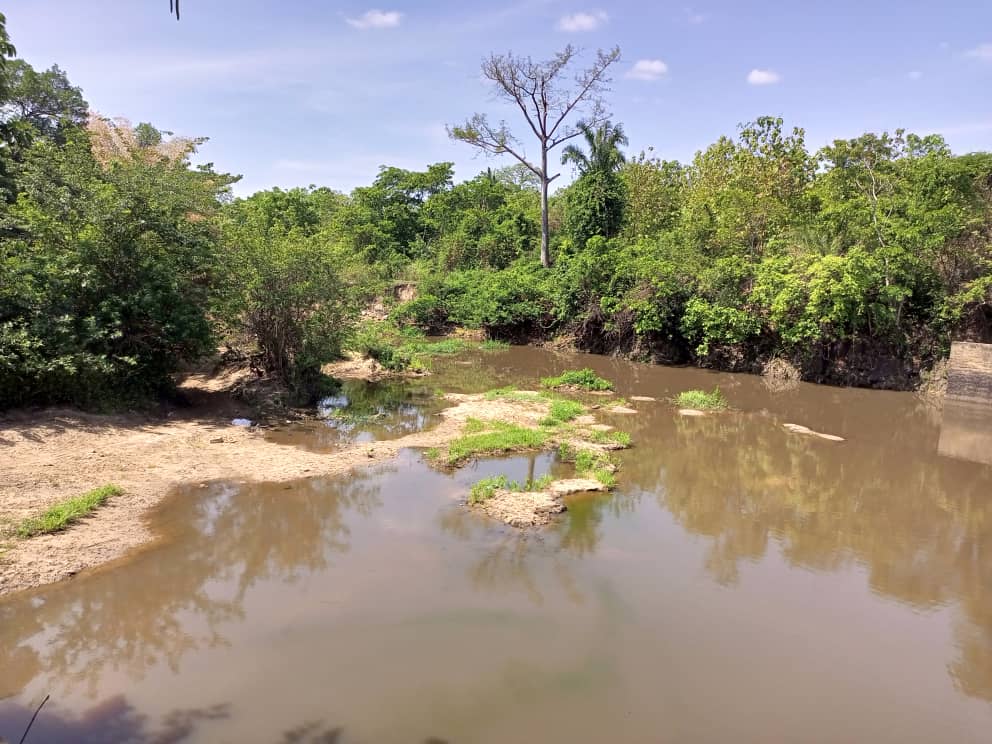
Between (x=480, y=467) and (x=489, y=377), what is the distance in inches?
357

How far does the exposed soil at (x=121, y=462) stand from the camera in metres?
6.88

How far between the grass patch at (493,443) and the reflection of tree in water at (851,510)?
2011mm

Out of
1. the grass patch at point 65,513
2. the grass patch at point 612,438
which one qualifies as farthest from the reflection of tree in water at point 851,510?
the grass patch at point 65,513

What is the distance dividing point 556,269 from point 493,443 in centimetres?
1700

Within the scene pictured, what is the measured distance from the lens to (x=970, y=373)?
1599 cm

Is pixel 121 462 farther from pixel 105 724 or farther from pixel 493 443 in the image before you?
pixel 493 443

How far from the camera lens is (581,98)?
98.7 ft

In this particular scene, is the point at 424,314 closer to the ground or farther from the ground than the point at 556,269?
closer to the ground

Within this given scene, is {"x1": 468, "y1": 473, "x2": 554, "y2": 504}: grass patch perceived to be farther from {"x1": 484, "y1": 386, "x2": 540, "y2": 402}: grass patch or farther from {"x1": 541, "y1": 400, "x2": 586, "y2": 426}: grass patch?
{"x1": 484, "y1": 386, "x2": 540, "y2": 402}: grass patch

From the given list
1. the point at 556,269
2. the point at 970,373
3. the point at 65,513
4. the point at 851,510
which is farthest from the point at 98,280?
the point at 970,373

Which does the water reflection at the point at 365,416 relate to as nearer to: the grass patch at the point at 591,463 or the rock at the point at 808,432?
the grass patch at the point at 591,463

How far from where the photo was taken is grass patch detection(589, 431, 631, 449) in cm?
1212

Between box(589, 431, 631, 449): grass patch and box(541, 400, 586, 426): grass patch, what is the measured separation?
3.33ft

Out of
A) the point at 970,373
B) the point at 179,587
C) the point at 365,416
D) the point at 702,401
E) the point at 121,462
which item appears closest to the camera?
the point at 179,587
